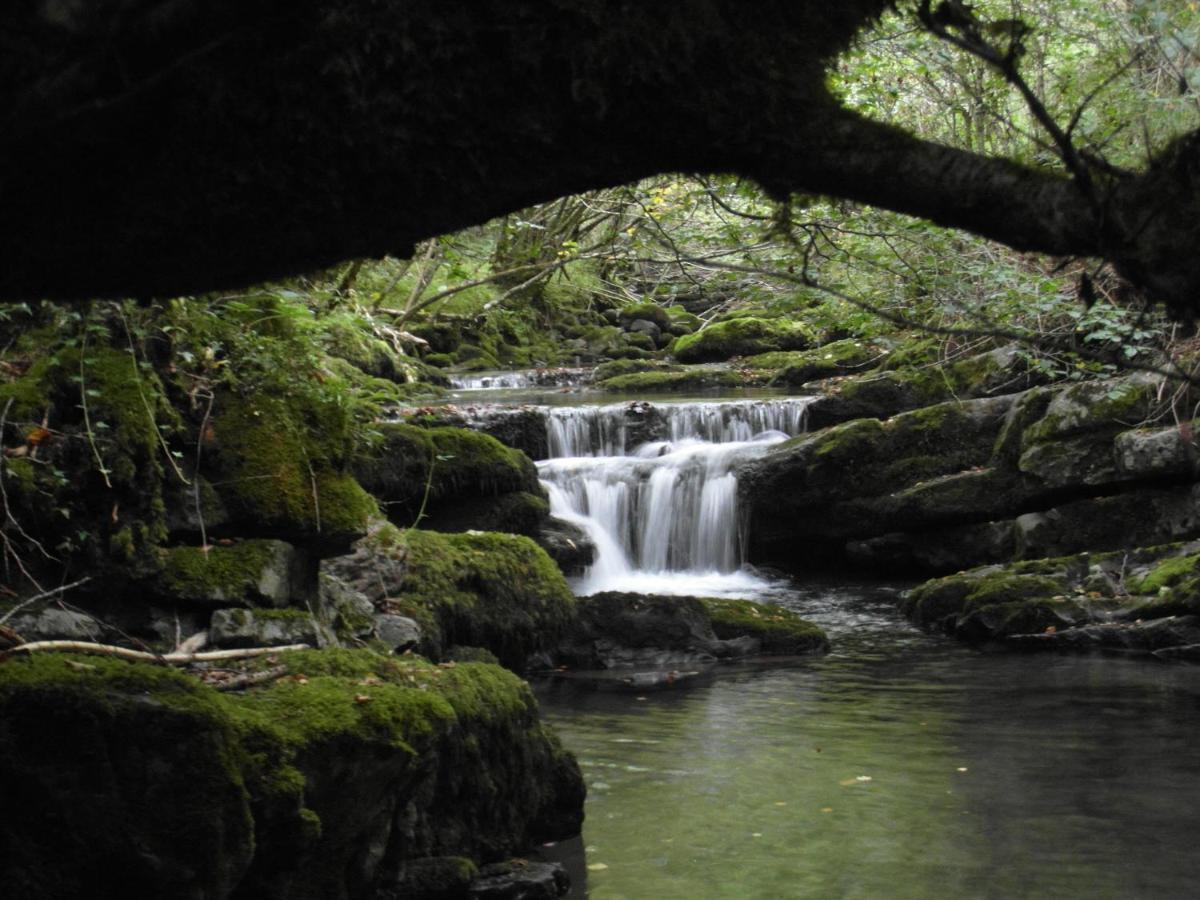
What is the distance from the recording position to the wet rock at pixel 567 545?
14.8m

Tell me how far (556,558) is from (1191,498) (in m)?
7.35

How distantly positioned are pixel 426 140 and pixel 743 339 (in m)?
25.7

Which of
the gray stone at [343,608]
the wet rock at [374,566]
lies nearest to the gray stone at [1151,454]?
the wet rock at [374,566]

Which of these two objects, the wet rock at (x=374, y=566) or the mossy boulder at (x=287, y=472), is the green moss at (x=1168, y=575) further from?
the mossy boulder at (x=287, y=472)

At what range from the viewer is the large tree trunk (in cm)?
218

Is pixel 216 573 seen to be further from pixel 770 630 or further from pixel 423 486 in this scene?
pixel 770 630

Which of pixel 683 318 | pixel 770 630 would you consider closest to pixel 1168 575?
pixel 770 630

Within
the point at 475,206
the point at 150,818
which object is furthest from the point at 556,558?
the point at 475,206

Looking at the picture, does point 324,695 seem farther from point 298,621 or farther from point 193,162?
point 193,162

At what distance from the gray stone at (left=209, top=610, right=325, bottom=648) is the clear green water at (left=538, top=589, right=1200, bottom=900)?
1798 mm

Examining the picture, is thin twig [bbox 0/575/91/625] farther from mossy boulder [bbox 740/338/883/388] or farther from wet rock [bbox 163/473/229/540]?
mossy boulder [bbox 740/338/883/388]

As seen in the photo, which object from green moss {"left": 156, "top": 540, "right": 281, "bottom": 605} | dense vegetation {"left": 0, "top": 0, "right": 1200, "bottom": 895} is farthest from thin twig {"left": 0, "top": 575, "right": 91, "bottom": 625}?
green moss {"left": 156, "top": 540, "right": 281, "bottom": 605}

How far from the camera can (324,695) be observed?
4.96 meters

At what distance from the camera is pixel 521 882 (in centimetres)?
581
